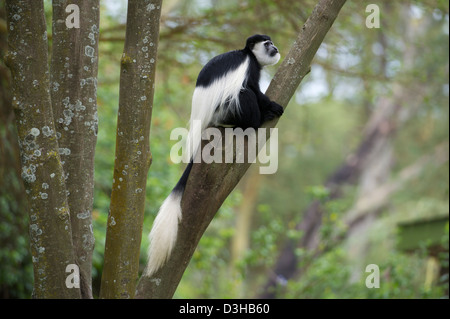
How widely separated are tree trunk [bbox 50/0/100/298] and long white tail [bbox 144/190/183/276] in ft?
0.76

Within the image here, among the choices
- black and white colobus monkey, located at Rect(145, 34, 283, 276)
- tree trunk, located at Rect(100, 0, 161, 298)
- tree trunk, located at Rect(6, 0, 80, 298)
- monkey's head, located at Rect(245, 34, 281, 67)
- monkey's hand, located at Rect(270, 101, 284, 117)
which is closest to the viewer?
A: tree trunk, located at Rect(6, 0, 80, 298)

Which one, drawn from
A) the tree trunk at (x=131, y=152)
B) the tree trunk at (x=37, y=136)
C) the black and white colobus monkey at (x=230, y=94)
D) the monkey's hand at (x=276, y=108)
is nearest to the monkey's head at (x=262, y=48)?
the black and white colobus monkey at (x=230, y=94)

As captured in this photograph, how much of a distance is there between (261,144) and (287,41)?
8.39 feet

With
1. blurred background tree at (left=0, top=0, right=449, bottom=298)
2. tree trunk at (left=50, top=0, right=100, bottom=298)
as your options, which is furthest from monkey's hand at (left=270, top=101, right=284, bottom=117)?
blurred background tree at (left=0, top=0, right=449, bottom=298)

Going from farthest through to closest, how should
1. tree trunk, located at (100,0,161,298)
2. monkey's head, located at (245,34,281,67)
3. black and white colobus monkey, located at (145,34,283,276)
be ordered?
1. monkey's head, located at (245,34,281,67)
2. black and white colobus monkey, located at (145,34,283,276)
3. tree trunk, located at (100,0,161,298)

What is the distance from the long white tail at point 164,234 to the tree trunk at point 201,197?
3cm

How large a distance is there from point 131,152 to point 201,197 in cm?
30

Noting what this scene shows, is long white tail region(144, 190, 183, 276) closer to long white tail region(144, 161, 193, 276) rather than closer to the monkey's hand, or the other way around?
long white tail region(144, 161, 193, 276)

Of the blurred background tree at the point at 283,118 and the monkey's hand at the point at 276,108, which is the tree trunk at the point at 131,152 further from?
the blurred background tree at the point at 283,118

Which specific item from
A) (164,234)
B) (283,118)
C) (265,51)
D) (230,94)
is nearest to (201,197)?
(164,234)

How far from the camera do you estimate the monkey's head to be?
283 cm

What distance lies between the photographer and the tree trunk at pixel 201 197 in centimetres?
170

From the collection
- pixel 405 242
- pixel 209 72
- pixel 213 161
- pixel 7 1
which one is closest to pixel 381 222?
pixel 405 242
